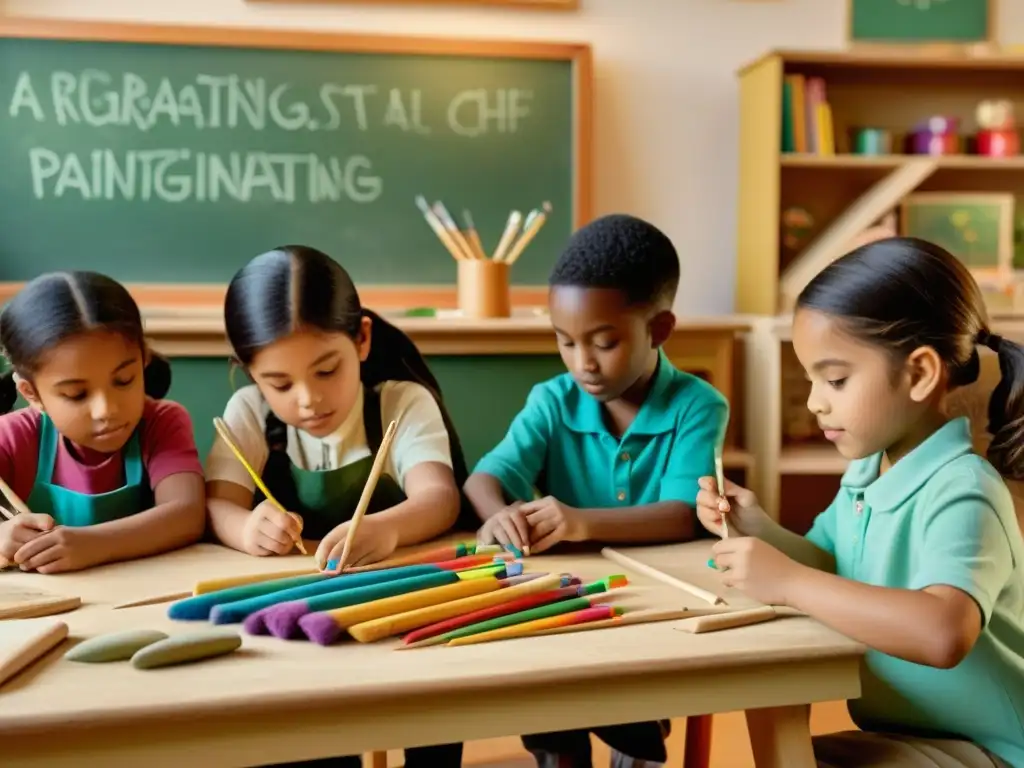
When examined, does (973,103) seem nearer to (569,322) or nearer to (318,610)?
(569,322)

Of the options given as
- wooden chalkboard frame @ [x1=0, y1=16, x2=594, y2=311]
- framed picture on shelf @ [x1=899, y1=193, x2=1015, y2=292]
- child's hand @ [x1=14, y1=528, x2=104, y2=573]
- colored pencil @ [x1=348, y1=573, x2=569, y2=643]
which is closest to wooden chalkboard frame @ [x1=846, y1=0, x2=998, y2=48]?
framed picture on shelf @ [x1=899, y1=193, x2=1015, y2=292]

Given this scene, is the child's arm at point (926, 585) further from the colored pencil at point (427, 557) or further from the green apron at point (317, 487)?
the green apron at point (317, 487)

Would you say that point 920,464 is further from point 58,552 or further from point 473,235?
point 473,235

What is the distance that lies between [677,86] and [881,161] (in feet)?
2.01

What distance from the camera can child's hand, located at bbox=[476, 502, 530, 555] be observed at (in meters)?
1.18

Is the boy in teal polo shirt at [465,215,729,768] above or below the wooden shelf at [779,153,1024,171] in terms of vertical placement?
below

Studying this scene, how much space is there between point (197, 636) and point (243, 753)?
0.11m

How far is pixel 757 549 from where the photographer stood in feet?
3.23

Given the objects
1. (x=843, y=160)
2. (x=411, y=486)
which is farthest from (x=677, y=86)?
(x=411, y=486)

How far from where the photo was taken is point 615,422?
146 cm

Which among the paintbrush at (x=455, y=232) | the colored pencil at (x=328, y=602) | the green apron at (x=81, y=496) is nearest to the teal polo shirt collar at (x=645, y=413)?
the colored pencil at (x=328, y=602)

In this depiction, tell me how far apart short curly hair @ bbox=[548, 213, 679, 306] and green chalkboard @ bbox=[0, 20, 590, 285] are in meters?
1.45

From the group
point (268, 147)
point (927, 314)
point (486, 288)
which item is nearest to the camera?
point (927, 314)

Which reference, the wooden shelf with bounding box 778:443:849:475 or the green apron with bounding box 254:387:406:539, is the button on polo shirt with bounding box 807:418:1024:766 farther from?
the wooden shelf with bounding box 778:443:849:475
